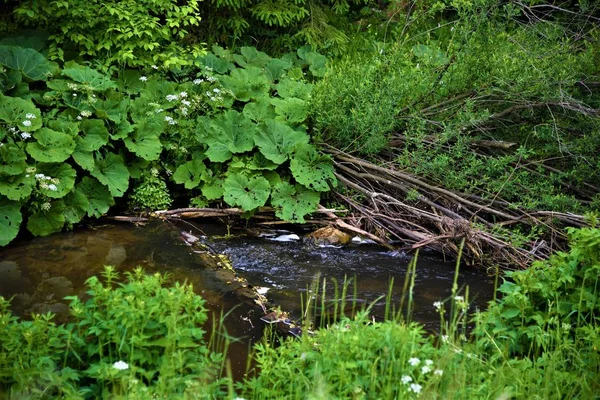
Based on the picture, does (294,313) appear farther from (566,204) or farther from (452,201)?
(566,204)

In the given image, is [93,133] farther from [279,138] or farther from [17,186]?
[279,138]

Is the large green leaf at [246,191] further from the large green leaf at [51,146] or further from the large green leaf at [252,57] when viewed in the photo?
the large green leaf at [252,57]

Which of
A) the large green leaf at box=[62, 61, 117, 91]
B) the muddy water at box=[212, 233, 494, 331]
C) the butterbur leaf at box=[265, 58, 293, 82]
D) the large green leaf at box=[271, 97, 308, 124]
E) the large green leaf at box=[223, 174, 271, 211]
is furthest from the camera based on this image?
the butterbur leaf at box=[265, 58, 293, 82]

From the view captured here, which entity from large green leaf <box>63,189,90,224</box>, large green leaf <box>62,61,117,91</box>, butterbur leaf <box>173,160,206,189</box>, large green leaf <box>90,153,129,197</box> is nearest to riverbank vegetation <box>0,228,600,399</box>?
large green leaf <box>63,189,90,224</box>

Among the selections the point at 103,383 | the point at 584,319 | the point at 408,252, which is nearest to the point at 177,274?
the point at 408,252

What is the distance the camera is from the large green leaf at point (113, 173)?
5863 millimetres

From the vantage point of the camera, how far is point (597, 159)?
5.66 metres

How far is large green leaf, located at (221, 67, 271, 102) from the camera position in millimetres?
6891

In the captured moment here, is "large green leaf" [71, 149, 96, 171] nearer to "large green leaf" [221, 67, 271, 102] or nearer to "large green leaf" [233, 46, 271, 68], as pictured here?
"large green leaf" [221, 67, 271, 102]

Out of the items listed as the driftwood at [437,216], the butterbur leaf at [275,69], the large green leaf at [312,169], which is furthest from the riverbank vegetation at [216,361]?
the butterbur leaf at [275,69]

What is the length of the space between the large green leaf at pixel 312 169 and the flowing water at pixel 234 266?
554mm

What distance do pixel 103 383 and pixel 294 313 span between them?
80.8 inches

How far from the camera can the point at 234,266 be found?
5.41 metres

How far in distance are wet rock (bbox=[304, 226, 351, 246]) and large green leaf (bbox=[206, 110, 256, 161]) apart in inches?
38.0
